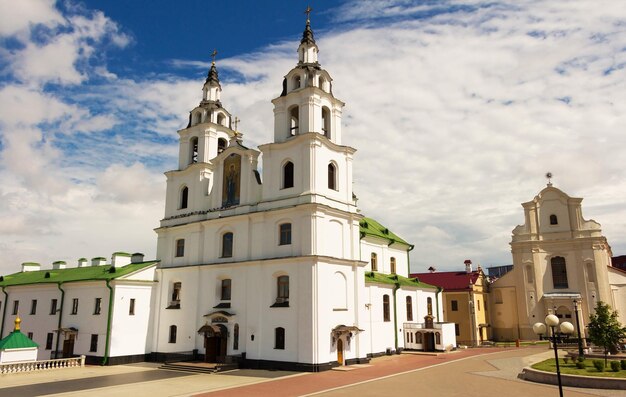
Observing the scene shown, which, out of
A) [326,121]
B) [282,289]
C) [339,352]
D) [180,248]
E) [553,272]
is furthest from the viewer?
[553,272]

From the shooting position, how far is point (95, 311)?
33.7 metres

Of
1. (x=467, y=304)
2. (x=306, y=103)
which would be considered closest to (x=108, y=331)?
(x=306, y=103)

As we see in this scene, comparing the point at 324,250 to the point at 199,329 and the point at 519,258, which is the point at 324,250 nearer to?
the point at 199,329

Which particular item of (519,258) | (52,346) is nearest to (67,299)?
(52,346)

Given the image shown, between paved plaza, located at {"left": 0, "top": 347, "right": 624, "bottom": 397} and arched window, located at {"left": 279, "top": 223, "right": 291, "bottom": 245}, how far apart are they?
7.77 metres

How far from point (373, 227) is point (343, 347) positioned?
50.3ft

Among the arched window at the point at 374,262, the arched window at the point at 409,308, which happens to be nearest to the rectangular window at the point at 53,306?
the arched window at the point at 374,262

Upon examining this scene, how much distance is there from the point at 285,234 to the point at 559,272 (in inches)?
1254

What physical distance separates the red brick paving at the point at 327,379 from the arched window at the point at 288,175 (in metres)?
11.8

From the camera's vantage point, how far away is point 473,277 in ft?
163

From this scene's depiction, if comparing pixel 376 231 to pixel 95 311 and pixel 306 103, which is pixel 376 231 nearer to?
pixel 306 103

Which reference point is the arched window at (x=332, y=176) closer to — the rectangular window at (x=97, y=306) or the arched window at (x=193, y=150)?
the arched window at (x=193, y=150)

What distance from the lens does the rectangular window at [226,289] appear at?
105ft

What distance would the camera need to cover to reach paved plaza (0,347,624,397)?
66.5 feet
